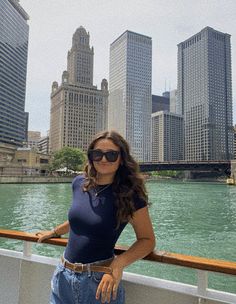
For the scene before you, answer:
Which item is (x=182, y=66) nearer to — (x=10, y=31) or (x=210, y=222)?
(x=10, y=31)

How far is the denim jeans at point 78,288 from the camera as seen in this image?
6.34 feet

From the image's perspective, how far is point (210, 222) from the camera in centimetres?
1756

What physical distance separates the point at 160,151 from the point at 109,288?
Answer: 15809 cm

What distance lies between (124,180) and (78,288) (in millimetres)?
703

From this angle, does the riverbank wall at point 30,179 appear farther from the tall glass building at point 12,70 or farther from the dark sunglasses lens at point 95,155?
the dark sunglasses lens at point 95,155

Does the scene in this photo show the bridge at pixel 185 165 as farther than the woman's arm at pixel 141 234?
Yes

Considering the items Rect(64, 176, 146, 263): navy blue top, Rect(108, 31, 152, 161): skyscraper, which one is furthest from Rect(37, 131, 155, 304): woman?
Rect(108, 31, 152, 161): skyscraper

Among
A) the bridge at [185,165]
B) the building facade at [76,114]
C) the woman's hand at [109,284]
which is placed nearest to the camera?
the woman's hand at [109,284]

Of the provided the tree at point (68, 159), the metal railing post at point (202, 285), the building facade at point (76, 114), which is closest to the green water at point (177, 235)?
the metal railing post at point (202, 285)

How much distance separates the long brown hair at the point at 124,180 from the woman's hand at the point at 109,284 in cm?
27

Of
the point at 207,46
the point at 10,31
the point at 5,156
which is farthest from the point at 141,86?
the point at 5,156

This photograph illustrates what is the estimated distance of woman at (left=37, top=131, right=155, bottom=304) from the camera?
1.93 metres

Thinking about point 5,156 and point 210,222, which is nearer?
point 210,222

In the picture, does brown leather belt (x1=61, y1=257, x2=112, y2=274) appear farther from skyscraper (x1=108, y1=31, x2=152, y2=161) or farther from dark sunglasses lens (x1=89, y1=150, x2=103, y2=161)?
skyscraper (x1=108, y1=31, x2=152, y2=161)
